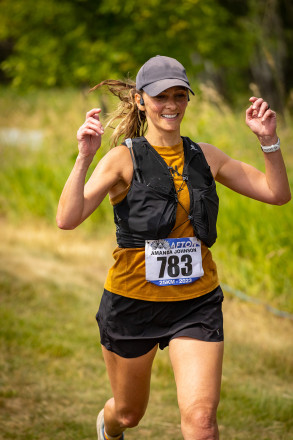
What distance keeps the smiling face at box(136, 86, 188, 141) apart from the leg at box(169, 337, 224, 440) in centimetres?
89

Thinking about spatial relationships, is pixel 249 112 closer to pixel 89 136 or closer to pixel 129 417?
pixel 89 136

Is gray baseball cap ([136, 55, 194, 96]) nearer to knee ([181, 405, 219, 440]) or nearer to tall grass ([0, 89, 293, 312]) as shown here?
knee ([181, 405, 219, 440])

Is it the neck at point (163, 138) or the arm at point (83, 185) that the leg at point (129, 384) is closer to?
the arm at point (83, 185)

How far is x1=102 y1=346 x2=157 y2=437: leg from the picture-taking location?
3117 mm

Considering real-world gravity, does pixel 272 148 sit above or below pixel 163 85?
below

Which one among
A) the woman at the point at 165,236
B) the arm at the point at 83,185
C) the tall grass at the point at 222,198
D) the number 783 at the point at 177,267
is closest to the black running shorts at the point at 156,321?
the woman at the point at 165,236

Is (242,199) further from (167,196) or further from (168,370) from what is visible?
(167,196)

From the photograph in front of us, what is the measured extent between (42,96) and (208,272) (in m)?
17.7

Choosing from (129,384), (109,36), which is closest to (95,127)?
(129,384)

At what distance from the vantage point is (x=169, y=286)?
9.95ft

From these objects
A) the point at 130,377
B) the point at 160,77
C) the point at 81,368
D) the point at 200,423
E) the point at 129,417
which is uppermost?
the point at 160,77

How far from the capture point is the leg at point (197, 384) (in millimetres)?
2745

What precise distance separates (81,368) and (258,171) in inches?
106

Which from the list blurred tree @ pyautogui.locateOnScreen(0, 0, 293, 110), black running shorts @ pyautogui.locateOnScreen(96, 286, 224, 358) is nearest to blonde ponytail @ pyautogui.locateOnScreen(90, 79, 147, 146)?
black running shorts @ pyautogui.locateOnScreen(96, 286, 224, 358)
